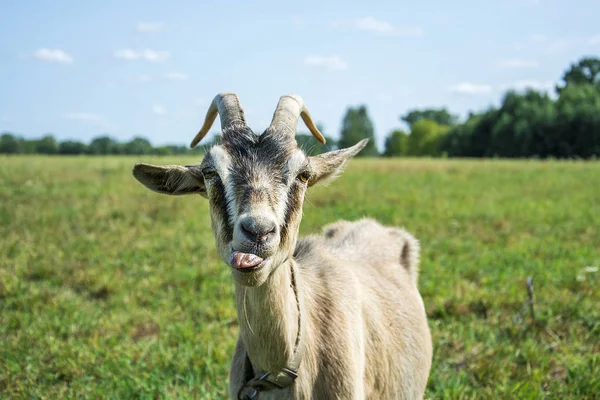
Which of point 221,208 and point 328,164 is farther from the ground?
point 328,164

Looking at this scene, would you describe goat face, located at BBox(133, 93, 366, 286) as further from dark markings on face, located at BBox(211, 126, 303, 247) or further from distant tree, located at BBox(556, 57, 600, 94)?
distant tree, located at BBox(556, 57, 600, 94)

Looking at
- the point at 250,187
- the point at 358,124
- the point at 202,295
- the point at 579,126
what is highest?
the point at 358,124

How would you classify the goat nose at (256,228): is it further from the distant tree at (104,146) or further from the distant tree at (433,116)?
the distant tree at (433,116)

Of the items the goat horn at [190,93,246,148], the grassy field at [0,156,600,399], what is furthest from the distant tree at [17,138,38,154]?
the goat horn at [190,93,246,148]

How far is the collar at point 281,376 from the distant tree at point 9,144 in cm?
5192

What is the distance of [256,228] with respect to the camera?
2.18 metres

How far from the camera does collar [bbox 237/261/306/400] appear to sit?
8.69ft

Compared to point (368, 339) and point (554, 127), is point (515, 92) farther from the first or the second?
point (368, 339)

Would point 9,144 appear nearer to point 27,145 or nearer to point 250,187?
point 27,145

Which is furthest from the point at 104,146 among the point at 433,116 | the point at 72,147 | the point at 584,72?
the point at 433,116

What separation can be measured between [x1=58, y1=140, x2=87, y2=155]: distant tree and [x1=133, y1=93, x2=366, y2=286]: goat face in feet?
163

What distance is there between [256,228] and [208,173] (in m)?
0.58

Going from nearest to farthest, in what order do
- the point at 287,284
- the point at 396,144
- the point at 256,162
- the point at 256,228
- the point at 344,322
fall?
the point at 256,228
the point at 256,162
the point at 287,284
the point at 344,322
the point at 396,144

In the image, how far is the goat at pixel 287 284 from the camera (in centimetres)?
240
